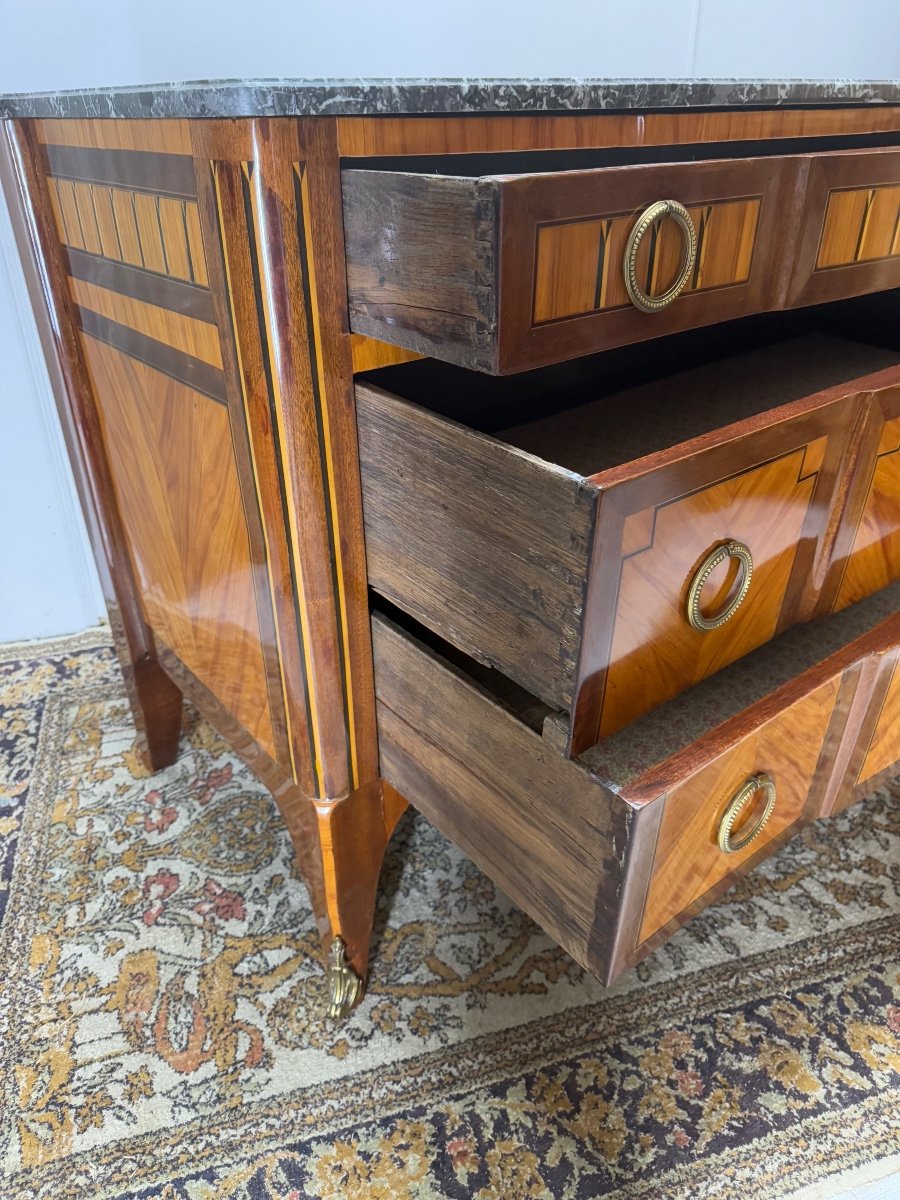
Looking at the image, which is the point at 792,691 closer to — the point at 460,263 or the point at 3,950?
the point at 460,263

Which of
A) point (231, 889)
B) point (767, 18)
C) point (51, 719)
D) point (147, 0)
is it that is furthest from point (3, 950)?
point (767, 18)

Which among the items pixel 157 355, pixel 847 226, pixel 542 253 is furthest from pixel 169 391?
pixel 847 226

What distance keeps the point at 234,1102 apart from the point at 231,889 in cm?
22

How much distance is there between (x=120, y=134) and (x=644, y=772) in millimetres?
518

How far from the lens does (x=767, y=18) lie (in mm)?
1165

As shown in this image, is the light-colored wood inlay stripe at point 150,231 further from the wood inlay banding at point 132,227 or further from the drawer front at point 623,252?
the drawer front at point 623,252

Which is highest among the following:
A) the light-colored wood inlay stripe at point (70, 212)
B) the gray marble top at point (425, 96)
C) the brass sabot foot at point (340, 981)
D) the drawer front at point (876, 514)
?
the gray marble top at point (425, 96)

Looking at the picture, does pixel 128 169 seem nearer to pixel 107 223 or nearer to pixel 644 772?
pixel 107 223

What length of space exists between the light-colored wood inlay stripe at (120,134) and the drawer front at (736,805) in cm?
45

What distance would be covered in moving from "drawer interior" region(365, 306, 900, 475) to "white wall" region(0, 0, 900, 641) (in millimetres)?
506

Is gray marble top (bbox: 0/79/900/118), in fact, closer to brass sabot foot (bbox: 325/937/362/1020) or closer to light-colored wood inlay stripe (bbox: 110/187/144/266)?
light-colored wood inlay stripe (bbox: 110/187/144/266)

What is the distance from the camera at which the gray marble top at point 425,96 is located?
42 cm

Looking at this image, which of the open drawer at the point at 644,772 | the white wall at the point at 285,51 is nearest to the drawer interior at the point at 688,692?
the open drawer at the point at 644,772

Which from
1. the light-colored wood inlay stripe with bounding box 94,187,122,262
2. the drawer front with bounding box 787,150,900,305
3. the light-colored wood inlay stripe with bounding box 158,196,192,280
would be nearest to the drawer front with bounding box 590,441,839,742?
the drawer front with bounding box 787,150,900,305
